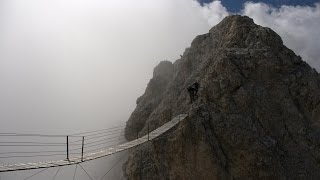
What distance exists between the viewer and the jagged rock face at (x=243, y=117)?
101 feet

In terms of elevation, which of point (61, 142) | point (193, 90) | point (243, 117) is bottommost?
point (243, 117)

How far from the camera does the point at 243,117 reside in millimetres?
32312

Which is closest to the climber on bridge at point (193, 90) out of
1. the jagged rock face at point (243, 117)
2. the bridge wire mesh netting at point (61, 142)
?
the jagged rock face at point (243, 117)

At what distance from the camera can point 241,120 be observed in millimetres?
32000

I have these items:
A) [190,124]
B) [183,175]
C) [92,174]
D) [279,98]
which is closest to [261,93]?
[279,98]

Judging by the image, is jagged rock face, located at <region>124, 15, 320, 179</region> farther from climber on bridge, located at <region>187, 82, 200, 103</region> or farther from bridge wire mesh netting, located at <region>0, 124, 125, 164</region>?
bridge wire mesh netting, located at <region>0, 124, 125, 164</region>

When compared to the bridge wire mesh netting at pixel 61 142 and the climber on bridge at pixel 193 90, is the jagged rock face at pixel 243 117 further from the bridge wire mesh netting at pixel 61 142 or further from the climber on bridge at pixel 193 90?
the bridge wire mesh netting at pixel 61 142

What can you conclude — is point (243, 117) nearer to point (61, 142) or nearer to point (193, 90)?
point (193, 90)

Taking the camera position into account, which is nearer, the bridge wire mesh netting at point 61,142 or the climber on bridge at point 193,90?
the climber on bridge at point 193,90

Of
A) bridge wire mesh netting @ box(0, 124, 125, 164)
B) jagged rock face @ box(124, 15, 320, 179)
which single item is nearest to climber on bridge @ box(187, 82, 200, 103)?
jagged rock face @ box(124, 15, 320, 179)

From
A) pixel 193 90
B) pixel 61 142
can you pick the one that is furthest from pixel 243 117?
pixel 61 142

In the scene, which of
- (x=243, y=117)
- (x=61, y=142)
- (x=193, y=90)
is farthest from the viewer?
(x=61, y=142)

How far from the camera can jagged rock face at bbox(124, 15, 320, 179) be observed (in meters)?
30.8

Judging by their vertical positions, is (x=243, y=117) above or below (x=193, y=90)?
below
